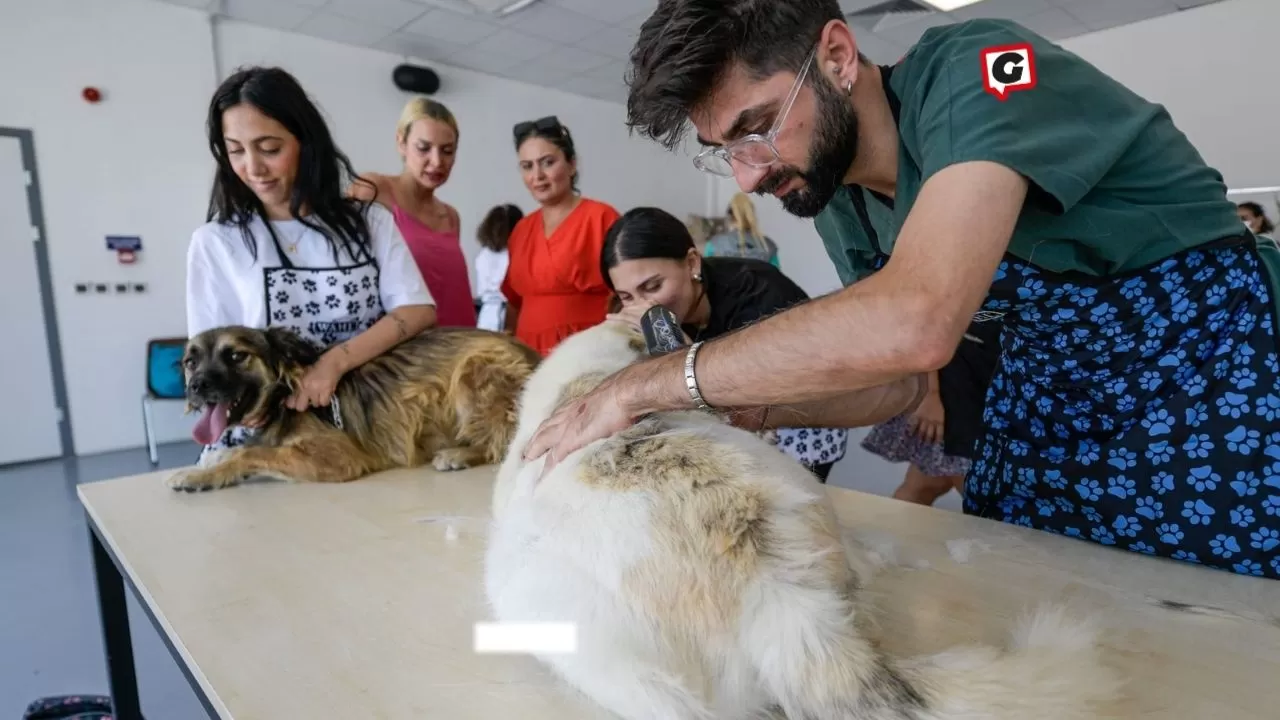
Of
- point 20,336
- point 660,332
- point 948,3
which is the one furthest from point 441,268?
point 948,3

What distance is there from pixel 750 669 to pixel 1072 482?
85 centimetres

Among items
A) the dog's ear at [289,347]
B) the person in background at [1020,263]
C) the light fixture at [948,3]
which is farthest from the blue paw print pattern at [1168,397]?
the light fixture at [948,3]

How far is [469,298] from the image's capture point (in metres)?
3.05

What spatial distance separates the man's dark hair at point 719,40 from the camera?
0.95m

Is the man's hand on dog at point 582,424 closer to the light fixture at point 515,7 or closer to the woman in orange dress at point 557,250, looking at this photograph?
the woman in orange dress at point 557,250

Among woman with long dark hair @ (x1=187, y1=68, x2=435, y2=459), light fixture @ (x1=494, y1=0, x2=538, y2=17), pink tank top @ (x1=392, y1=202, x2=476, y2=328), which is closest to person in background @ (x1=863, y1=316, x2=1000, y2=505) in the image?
woman with long dark hair @ (x1=187, y1=68, x2=435, y2=459)

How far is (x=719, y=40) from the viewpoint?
0.95 meters

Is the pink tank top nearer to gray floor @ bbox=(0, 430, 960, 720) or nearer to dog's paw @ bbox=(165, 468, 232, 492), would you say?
dog's paw @ bbox=(165, 468, 232, 492)

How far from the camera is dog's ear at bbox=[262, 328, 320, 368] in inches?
→ 76.3

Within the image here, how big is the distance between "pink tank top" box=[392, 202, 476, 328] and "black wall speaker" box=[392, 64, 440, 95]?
16.9ft

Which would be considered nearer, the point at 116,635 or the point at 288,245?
the point at 116,635

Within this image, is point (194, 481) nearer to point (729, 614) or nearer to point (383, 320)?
point (383, 320)

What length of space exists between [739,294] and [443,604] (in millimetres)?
1528

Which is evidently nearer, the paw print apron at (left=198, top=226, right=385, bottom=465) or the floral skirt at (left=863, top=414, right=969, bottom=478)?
the paw print apron at (left=198, top=226, right=385, bottom=465)
